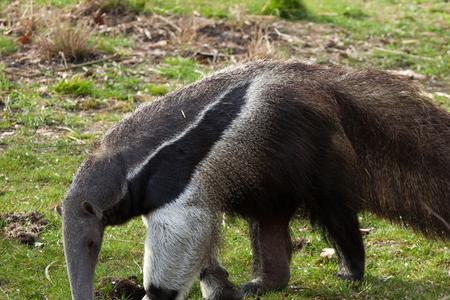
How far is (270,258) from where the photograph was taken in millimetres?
7012

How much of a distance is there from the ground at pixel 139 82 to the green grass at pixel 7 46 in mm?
15

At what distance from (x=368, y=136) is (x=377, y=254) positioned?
1.46m

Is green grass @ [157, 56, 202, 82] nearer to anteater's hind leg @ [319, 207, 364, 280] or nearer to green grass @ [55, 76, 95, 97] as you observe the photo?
green grass @ [55, 76, 95, 97]

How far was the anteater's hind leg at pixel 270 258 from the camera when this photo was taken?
275 inches

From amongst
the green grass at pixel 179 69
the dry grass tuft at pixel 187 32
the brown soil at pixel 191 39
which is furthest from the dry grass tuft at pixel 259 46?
the dry grass tuft at pixel 187 32

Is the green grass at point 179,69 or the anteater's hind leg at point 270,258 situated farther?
the green grass at point 179,69

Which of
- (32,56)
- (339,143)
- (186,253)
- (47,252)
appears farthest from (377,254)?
(32,56)

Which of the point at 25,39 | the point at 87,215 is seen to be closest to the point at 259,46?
the point at 25,39

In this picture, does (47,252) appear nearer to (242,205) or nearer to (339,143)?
(242,205)

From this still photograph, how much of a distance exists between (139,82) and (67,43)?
128cm

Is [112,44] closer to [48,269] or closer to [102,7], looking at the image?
[102,7]

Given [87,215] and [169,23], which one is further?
[169,23]

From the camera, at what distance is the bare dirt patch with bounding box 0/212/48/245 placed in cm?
789

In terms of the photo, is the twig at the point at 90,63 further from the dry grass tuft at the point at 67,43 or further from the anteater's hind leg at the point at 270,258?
the anteater's hind leg at the point at 270,258
